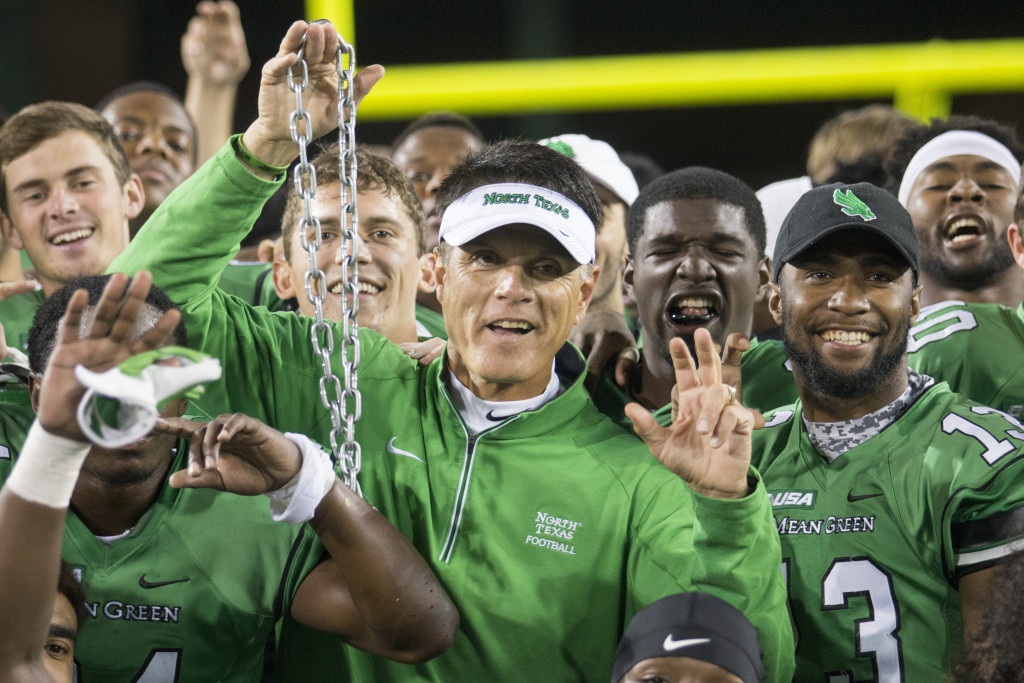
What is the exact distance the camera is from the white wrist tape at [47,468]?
2.13 metres

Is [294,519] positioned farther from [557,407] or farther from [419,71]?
[419,71]

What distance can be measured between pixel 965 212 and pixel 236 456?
105 inches

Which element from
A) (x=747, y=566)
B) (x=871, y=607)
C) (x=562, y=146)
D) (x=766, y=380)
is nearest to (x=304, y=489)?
(x=747, y=566)

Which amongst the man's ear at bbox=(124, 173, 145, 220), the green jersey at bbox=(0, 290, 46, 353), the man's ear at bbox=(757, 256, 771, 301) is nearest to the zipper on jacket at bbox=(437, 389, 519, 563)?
the man's ear at bbox=(757, 256, 771, 301)

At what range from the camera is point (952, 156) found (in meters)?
4.09

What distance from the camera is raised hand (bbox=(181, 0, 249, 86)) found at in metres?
5.64

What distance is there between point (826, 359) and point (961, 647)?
0.76 meters

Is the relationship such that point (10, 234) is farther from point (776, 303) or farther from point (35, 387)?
point (776, 303)

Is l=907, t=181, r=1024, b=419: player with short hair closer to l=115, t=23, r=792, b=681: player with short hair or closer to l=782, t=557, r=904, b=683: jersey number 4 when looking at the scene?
l=782, t=557, r=904, b=683: jersey number 4

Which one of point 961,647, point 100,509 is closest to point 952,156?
point 961,647

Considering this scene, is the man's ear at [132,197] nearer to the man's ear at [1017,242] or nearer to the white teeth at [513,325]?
the white teeth at [513,325]

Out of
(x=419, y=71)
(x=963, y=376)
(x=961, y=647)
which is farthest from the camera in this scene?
(x=419, y=71)

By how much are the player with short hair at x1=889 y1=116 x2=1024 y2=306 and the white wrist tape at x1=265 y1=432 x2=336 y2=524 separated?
8.00 ft

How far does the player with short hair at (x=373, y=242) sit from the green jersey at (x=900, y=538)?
1.33 meters
